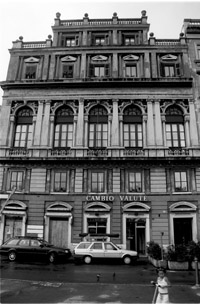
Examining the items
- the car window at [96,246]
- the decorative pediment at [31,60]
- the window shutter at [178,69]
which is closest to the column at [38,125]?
the decorative pediment at [31,60]

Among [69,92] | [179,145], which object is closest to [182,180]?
[179,145]

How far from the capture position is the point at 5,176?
82.9 ft

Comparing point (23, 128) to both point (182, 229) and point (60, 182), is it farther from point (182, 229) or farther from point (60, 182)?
point (182, 229)

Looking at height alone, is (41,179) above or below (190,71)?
below

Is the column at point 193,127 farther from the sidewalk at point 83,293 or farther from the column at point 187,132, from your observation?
the sidewalk at point 83,293

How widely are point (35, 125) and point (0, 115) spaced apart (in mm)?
4637

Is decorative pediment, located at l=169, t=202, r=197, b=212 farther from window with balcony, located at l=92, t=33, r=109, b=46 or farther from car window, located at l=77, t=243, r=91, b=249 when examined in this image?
window with balcony, located at l=92, t=33, r=109, b=46

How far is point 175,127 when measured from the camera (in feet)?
88.3

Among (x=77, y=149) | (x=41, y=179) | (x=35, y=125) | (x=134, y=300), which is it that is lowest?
(x=134, y=300)

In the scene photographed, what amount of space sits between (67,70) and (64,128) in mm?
7541

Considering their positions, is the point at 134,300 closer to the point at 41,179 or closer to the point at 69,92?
the point at 41,179

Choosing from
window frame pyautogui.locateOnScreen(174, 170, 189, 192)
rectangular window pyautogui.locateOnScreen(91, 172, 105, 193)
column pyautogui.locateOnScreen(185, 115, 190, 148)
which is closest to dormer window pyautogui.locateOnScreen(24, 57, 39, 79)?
rectangular window pyautogui.locateOnScreen(91, 172, 105, 193)

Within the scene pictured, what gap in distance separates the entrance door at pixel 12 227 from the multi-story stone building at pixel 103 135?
0.31 ft

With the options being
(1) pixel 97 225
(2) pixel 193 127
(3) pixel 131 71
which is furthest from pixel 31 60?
(1) pixel 97 225
